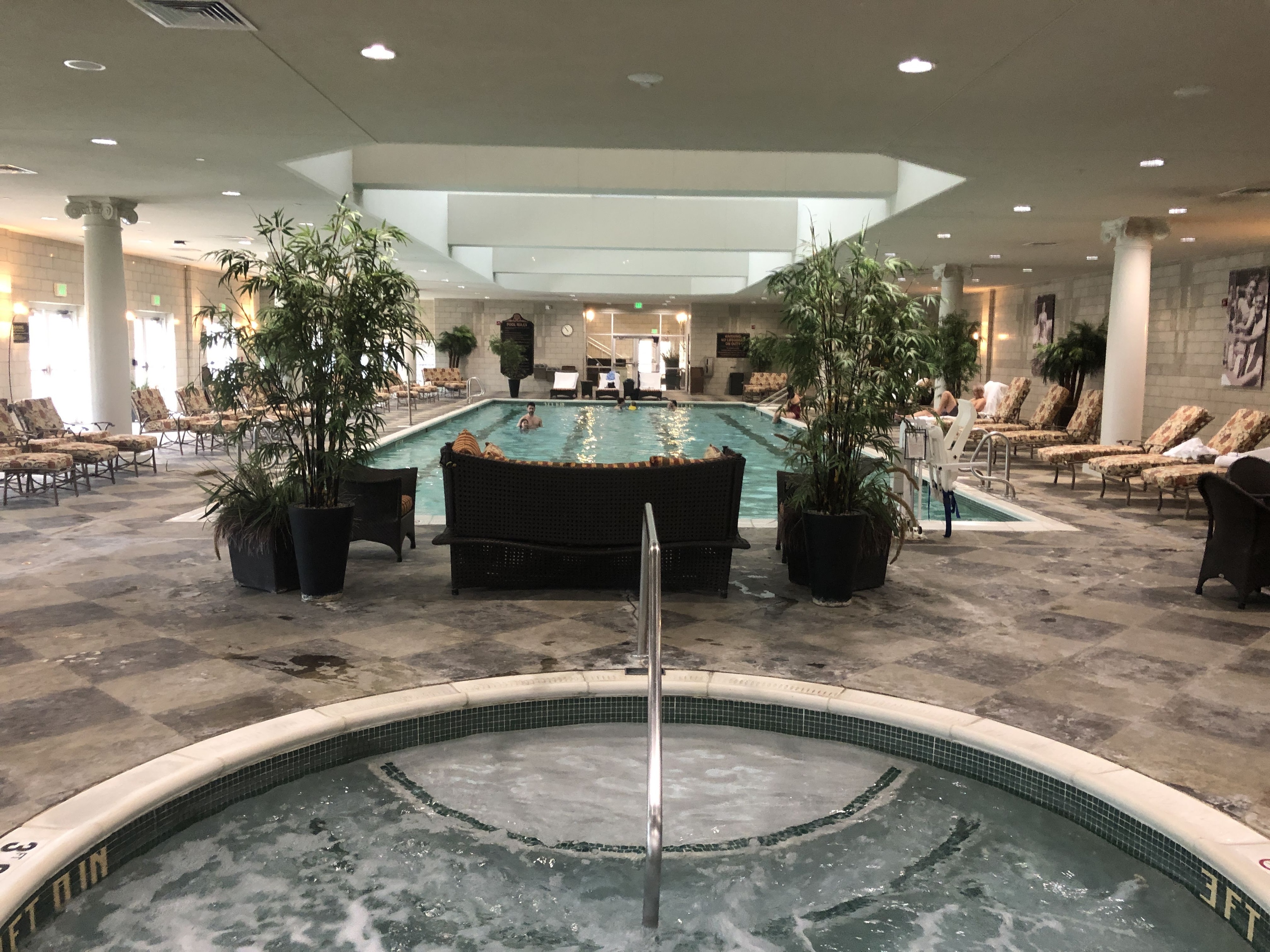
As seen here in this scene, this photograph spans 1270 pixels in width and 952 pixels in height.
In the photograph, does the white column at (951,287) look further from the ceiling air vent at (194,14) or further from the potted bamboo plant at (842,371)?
the ceiling air vent at (194,14)

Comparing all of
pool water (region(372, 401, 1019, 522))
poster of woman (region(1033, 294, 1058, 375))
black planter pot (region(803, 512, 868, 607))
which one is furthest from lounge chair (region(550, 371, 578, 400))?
black planter pot (region(803, 512, 868, 607))

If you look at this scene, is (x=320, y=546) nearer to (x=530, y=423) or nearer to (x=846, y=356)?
(x=846, y=356)

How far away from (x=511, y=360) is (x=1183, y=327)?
62.6 feet

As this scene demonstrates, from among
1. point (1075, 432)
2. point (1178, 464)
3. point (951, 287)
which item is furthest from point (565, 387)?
point (1178, 464)

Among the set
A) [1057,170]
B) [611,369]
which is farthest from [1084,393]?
[611,369]

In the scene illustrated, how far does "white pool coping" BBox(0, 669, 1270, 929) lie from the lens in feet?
9.62

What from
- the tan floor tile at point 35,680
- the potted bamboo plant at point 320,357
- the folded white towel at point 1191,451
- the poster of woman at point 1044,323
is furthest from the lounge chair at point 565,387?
the tan floor tile at point 35,680

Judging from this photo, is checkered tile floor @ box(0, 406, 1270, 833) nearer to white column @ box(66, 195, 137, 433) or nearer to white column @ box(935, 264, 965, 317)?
Result: white column @ box(66, 195, 137, 433)

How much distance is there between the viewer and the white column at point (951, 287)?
746 inches

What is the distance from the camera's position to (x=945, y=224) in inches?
499

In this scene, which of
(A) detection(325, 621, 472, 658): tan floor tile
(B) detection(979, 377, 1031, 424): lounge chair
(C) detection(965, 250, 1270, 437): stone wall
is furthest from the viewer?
(B) detection(979, 377, 1031, 424): lounge chair

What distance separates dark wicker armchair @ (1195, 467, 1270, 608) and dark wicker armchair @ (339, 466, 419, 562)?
16.8 feet

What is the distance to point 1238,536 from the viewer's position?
582 cm

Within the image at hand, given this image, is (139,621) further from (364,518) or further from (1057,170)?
(1057,170)
